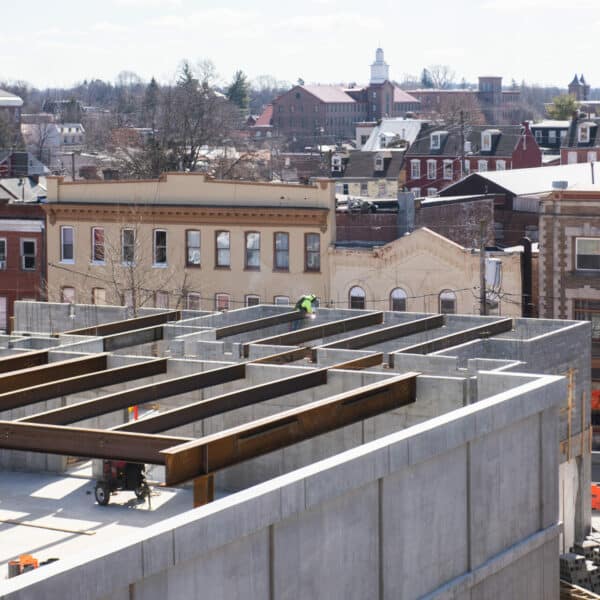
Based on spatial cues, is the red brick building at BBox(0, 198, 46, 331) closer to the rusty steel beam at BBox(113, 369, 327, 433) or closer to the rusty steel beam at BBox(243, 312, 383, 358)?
the rusty steel beam at BBox(243, 312, 383, 358)

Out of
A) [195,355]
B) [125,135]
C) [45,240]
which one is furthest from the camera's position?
[125,135]

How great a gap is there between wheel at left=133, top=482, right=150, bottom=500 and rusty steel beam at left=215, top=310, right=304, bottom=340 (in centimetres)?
1348

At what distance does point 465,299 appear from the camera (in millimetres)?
56844

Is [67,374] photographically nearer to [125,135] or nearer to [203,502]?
[203,502]

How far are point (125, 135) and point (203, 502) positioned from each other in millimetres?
119056

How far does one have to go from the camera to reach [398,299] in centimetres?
5856

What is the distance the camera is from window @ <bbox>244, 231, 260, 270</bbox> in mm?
61969

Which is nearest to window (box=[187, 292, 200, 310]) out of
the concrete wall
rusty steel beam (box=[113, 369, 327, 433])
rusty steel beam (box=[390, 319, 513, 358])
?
rusty steel beam (box=[390, 319, 513, 358])

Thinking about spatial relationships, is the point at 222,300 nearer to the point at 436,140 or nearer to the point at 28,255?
the point at 28,255

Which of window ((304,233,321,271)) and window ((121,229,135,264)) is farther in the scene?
window ((121,229,135,264))

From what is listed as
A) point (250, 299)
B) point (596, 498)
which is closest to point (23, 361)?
point (596, 498)

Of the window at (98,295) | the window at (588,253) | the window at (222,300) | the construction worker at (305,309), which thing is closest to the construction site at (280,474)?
the construction worker at (305,309)

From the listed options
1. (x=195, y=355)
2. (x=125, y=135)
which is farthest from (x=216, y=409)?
(x=125, y=135)

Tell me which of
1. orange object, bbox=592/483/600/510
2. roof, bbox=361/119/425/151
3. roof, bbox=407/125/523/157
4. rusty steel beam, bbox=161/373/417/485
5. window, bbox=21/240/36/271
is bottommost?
orange object, bbox=592/483/600/510
